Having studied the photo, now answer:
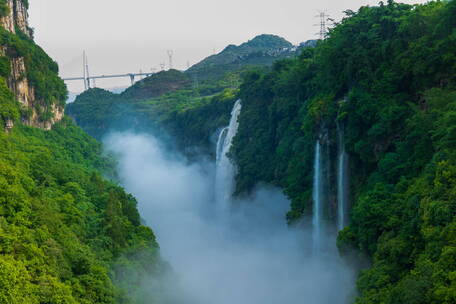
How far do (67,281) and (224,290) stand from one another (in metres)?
17.4

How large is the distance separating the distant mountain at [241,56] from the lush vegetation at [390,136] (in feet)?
271

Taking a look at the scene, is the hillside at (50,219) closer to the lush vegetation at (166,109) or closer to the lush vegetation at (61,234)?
the lush vegetation at (61,234)

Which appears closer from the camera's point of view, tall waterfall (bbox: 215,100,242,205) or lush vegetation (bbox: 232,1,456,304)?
lush vegetation (bbox: 232,1,456,304)

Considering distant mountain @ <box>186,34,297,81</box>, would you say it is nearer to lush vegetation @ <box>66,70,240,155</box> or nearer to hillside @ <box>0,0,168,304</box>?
lush vegetation @ <box>66,70,240,155</box>

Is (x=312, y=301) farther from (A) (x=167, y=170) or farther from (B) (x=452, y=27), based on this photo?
(A) (x=167, y=170)

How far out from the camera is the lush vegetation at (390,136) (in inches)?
984

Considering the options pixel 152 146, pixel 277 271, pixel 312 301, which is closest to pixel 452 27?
pixel 312 301

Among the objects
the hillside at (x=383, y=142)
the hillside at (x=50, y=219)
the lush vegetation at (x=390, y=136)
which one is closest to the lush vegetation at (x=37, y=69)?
the hillside at (x=50, y=219)

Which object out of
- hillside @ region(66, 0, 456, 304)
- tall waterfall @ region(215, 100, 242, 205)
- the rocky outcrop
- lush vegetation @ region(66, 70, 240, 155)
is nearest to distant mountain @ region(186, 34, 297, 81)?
lush vegetation @ region(66, 70, 240, 155)

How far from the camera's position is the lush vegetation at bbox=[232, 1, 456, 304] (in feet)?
82.0

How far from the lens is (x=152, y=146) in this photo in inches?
4085

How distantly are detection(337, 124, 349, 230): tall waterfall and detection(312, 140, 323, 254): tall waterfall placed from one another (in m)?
2.54

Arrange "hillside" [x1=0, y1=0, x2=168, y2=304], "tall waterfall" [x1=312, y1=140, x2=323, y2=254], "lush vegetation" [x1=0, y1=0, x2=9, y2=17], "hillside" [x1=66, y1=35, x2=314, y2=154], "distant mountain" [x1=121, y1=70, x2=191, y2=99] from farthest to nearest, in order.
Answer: "distant mountain" [x1=121, y1=70, x2=191, y2=99] < "hillside" [x1=66, y1=35, x2=314, y2=154] < "lush vegetation" [x1=0, y1=0, x2=9, y2=17] < "tall waterfall" [x1=312, y1=140, x2=323, y2=254] < "hillside" [x1=0, y1=0, x2=168, y2=304]

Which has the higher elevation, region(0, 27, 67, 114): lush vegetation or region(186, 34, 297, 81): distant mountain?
region(186, 34, 297, 81): distant mountain
